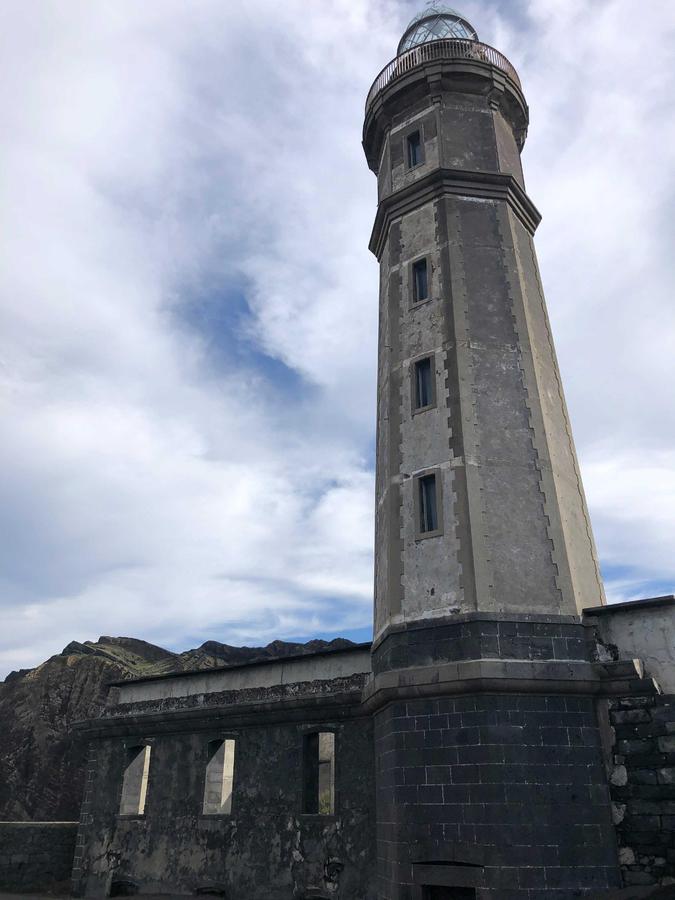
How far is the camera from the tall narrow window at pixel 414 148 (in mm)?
18469

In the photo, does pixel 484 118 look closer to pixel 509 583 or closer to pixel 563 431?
pixel 563 431

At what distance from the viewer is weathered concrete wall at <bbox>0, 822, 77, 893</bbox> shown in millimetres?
19125

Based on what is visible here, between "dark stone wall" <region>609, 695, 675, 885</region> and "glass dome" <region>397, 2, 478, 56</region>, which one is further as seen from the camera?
"glass dome" <region>397, 2, 478, 56</region>

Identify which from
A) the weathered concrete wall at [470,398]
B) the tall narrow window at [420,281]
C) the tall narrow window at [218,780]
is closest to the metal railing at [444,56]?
the weathered concrete wall at [470,398]

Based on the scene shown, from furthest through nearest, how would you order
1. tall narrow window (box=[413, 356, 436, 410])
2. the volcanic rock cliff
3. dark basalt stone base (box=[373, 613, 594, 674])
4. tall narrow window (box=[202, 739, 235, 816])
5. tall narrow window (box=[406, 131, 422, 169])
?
the volcanic rock cliff
tall narrow window (box=[406, 131, 422, 169])
tall narrow window (box=[202, 739, 235, 816])
tall narrow window (box=[413, 356, 436, 410])
dark basalt stone base (box=[373, 613, 594, 674])

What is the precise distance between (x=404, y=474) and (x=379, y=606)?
113 inches

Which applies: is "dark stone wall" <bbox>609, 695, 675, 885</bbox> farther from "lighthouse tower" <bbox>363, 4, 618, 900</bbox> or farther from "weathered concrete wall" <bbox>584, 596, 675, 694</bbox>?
"weathered concrete wall" <bbox>584, 596, 675, 694</bbox>

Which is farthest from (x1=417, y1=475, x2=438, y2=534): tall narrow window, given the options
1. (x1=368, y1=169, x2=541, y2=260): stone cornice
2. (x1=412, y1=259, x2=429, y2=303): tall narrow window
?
(x1=368, y1=169, x2=541, y2=260): stone cornice

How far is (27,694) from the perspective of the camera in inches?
1496

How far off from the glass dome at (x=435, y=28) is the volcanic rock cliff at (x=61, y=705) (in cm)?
2661

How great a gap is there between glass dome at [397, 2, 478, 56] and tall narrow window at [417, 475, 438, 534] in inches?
590

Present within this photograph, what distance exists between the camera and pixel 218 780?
57.5 ft

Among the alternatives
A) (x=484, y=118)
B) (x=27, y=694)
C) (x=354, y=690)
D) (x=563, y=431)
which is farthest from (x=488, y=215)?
(x=27, y=694)

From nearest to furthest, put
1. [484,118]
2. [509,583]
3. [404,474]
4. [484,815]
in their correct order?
[484,815], [509,583], [404,474], [484,118]
